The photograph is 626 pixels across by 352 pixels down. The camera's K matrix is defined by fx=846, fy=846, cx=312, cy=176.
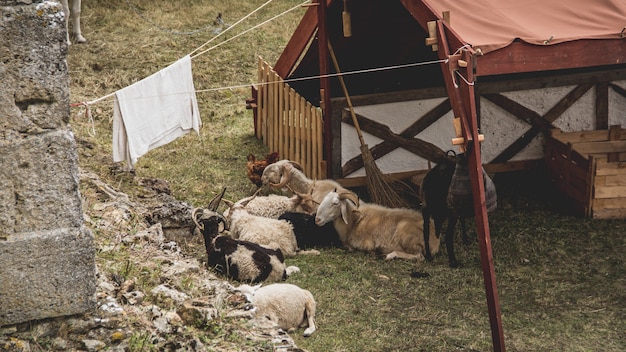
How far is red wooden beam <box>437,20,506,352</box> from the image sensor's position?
22.0 feet

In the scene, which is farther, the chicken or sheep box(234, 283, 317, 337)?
the chicken

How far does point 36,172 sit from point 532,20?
Result: 17.9 feet

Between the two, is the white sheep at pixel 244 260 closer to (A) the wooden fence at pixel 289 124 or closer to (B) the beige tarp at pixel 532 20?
(B) the beige tarp at pixel 532 20

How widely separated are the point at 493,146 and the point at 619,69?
1.99 metres

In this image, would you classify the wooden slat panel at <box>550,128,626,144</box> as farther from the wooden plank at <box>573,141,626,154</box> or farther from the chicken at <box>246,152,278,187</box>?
the chicken at <box>246,152,278,187</box>

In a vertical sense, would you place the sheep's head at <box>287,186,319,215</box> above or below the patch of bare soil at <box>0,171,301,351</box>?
below

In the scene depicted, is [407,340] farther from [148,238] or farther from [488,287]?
[148,238]

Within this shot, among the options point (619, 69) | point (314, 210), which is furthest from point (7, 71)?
point (619, 69)

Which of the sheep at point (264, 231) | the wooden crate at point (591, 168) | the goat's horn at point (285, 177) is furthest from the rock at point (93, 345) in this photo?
the wooden crate at point (591, 168)

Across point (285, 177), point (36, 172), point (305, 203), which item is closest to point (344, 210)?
point (305, 203)

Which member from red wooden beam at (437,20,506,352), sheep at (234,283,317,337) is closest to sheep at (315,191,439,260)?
sheep at (234,283,317,337)

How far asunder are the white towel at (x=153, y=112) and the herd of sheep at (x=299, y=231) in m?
0.88

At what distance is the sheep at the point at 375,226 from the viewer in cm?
920

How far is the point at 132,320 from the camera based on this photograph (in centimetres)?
493
